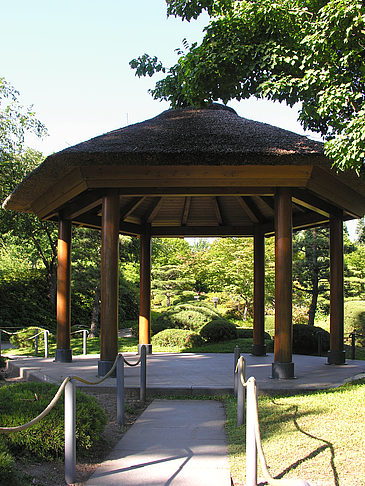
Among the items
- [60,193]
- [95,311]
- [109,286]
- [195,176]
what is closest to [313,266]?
[95,311]

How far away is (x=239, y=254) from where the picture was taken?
86.7 ft

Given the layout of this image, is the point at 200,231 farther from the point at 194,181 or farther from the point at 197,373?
the point at 194,181

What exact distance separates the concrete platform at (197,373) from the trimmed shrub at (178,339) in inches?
159

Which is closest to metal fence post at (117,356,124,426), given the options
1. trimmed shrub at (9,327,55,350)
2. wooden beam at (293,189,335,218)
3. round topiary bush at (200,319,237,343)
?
wooden beam at (293,189,335,218)

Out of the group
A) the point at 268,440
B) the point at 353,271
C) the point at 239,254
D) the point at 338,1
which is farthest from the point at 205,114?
the point at 353,271

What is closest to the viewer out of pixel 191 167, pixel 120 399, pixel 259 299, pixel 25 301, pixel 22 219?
pixel 120 399

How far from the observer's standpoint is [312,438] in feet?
17.4

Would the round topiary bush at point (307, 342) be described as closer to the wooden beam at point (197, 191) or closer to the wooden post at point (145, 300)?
the wooden post at point (145, 300)

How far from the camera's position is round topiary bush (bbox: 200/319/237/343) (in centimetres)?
1881

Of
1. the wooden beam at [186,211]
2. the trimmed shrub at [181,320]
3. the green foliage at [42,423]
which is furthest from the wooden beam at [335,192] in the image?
the trimmed shrub at [181,320]

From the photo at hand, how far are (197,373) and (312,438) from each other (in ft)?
17.6

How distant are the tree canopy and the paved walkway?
4.26 m

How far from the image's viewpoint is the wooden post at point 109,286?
9.38 m

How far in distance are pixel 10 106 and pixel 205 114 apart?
12.9 meters
